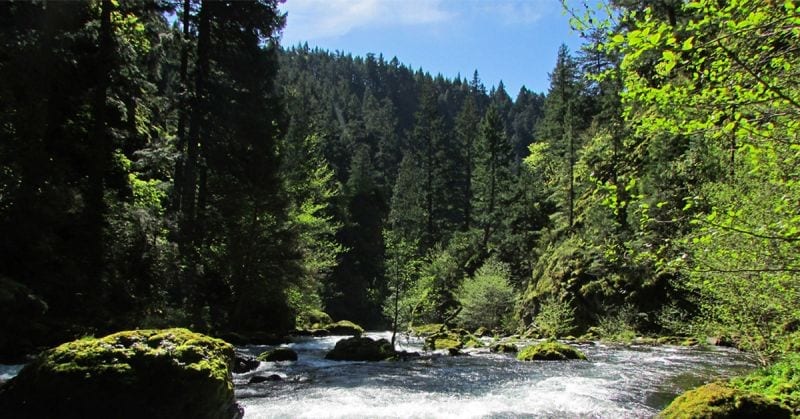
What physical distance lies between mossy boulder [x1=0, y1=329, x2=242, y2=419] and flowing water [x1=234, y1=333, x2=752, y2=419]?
2773 millimetres

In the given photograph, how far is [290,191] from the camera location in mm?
28391

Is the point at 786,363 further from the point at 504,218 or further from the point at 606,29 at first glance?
the point at 504,218

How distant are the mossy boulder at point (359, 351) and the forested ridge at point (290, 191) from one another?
13.4 ft

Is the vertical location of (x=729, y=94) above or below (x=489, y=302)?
above

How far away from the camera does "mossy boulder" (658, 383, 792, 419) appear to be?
7320 millimetres

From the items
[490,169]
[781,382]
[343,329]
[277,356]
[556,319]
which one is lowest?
[343,329]

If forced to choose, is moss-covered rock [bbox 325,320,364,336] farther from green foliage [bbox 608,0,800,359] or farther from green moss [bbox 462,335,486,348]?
green foliage [bbox 608,0,800,359]

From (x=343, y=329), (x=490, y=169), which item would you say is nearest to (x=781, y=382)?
(x=343, y=329)

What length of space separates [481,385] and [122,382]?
968 centimetres

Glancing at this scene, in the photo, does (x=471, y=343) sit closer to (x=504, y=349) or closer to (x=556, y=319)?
(x=504, y=349)

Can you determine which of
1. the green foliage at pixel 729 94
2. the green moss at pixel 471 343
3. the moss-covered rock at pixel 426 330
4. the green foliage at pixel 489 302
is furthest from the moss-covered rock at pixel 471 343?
the green foliage at pixel 729 94

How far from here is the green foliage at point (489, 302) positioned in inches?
1652

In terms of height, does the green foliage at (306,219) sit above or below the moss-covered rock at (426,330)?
above

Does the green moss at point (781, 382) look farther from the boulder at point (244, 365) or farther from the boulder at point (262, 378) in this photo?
the boulder at point (244, 365)
